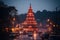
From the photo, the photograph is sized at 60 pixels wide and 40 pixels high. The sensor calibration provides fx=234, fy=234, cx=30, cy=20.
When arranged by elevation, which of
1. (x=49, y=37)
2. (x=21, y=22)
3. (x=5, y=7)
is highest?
(x=5, y=7)

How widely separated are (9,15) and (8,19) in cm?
14

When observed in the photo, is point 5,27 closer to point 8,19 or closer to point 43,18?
point 8,19

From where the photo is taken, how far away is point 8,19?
7.60 metres

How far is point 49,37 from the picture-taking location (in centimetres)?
744

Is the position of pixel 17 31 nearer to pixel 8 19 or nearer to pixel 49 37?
pixel 8 19

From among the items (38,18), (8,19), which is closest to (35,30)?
(38,18)

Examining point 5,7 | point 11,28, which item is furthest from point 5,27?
point 5,7

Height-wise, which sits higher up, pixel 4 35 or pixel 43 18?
pixel 43 18

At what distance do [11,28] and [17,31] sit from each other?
0.22m

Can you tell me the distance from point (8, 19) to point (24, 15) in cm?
54

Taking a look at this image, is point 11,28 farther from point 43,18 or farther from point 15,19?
point 43,18

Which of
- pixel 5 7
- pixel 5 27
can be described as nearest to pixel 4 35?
pixel 5 27

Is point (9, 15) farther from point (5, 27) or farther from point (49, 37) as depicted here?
point (49, 37)

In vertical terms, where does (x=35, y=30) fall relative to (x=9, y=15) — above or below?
below
